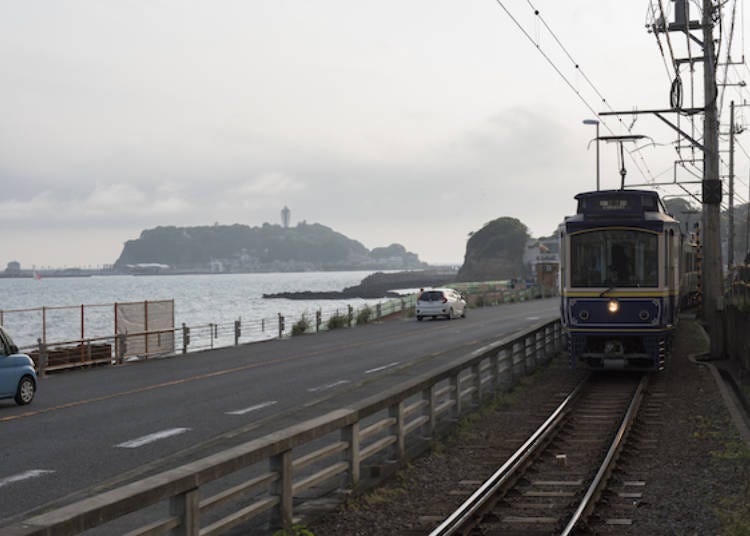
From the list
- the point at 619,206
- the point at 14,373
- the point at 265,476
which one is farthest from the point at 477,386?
the point at 265,476

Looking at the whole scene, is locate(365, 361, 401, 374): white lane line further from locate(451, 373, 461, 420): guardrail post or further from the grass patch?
the grass patch

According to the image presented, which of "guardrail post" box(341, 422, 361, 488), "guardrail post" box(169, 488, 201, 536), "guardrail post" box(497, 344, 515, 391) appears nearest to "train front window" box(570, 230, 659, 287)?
"guardrail post" box(497, 344, 515, 391)

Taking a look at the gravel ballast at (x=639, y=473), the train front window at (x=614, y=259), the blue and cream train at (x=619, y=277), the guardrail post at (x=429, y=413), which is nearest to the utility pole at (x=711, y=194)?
the blue and cream train at (x=619, y=277)

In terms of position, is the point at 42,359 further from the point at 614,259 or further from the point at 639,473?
the point at 639,473

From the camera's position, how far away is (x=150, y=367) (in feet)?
94.2

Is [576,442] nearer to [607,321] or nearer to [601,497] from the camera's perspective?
[601,497]

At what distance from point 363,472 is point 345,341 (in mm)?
26368

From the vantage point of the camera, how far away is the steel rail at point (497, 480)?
8874 millimetres

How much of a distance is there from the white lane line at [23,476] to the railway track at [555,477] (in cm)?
562

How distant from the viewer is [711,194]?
24719mm

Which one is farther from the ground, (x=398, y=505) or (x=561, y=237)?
(x=561, y=237)

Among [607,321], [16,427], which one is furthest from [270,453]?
[607,321]

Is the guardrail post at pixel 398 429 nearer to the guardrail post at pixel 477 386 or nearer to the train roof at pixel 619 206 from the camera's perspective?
the guardrail post at pixel 477 386

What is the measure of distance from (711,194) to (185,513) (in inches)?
826
